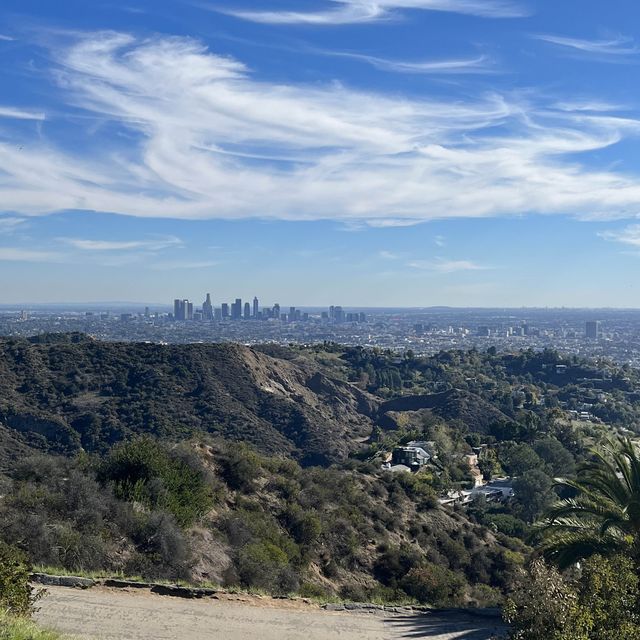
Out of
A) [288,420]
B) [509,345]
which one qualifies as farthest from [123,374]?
[509,345]

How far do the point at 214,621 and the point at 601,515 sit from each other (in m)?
5.55

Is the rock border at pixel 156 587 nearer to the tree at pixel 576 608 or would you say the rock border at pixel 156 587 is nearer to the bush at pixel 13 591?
the bush at pixel 13 591

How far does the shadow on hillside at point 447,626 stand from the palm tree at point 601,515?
128cm

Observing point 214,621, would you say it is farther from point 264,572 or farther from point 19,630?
point 264,572

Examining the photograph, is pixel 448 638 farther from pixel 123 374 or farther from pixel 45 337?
pixel 45 337

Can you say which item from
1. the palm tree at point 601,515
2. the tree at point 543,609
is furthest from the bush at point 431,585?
the tree at point 543,609

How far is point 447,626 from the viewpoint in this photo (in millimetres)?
9625

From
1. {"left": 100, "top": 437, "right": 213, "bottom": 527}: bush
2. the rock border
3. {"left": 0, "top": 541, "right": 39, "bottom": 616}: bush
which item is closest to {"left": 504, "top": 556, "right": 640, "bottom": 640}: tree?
the rock border

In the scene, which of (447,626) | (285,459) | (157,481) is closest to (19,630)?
(447,626)

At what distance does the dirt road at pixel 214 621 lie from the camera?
8.05 meters

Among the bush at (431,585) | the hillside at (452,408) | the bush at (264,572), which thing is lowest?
the hillside at (452,408)

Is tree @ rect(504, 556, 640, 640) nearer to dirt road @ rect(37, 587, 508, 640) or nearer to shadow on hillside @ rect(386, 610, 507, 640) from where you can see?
shadow on hillside @ rect(386, 610, 507, 640)

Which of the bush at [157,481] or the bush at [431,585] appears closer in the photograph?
the bush at [157,481]

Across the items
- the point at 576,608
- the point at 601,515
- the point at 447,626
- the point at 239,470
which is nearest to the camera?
the point at 576,608
